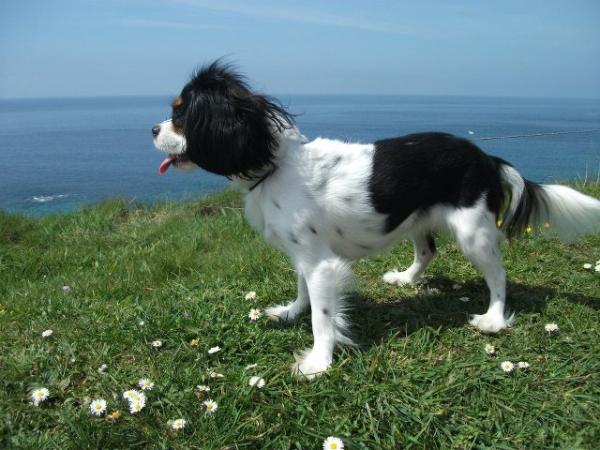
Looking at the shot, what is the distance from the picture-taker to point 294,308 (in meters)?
3.56

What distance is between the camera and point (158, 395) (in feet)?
8.50

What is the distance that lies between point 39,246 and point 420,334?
14.1 ft

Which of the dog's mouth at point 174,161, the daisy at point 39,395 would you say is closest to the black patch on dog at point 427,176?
the dog's mouth at point 174,161

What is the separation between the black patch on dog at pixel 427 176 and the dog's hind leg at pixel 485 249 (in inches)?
2.9

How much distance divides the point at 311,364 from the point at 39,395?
136 cm

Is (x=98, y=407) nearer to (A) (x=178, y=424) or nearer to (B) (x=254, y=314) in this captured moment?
(A) (x=178, y=424)

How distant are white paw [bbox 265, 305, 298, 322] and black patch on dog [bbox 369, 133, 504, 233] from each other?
865 millimetres

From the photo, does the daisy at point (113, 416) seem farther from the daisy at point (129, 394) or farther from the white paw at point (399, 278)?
the white paw at point (399, 278)

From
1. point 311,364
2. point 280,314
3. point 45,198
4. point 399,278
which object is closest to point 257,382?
point 311,364

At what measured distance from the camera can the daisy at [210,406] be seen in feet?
8.09

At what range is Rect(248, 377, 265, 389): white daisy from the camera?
8.71ft

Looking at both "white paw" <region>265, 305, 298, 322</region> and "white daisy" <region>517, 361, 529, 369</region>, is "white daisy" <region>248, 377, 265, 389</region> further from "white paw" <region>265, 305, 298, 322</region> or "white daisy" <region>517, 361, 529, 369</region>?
"white daisy" <region>517, 361, 529, 369</region>

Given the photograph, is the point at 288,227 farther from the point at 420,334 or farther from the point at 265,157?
the point at 420,334

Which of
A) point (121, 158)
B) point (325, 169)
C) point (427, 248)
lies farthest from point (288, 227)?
point (121, 158)
